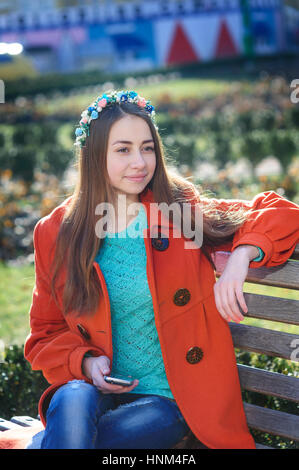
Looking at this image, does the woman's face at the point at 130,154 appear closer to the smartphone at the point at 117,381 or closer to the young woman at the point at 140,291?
the young woman at the point at 140,291

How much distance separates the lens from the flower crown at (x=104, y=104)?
89.8 inches

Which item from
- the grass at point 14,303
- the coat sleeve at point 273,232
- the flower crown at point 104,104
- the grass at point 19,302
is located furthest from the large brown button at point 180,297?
the grass at point 14,303

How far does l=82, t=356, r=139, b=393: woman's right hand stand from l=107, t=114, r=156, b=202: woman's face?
63 cm

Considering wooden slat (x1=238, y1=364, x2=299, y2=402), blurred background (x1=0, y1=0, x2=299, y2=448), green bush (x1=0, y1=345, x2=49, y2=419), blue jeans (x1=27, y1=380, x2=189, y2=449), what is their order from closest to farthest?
blue jeans (x1=27, y1=380, x2=189, y2=449) → wooden slat (x1=238, y1=364, x2=299, y2=402) → green bush (x1=0, y1=345, x2=49, y2=419) → blurred background (x1=0, y1=0, x2=299, y2=448)

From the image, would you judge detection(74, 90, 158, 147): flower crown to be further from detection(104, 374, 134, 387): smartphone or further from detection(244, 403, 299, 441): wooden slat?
detection(244, 403, 299, 441): wooden slat

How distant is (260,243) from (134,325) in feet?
1.80

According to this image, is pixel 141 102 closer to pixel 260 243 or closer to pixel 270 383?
pixel 260 243

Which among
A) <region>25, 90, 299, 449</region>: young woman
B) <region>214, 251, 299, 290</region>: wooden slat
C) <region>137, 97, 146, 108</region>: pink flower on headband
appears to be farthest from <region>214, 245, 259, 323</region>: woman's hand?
<region>137, 97, 146, 108</region>: pink flower on headband

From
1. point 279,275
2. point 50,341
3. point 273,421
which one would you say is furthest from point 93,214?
point 273,421

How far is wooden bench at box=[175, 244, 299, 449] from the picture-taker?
2084mm

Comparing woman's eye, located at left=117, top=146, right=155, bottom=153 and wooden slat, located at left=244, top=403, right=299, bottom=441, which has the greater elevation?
woman's eye, located at left=117, top=146, right=155, bottom=153

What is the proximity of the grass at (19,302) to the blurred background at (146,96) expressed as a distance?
0.02m

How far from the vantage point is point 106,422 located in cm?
205
